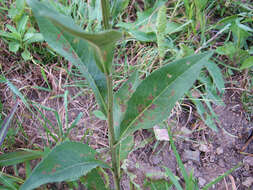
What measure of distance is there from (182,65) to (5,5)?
174cm

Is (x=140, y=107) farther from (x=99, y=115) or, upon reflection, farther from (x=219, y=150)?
(x=219, y=150)

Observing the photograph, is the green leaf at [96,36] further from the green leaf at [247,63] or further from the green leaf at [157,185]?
the green leaf at [247,63]

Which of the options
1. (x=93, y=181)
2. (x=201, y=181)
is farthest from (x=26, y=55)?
(x=201, y=181)

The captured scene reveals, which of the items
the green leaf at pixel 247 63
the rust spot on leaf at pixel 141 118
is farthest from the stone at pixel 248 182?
the rust spot on leaf at pixel 141 118

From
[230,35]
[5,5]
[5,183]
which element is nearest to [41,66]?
[5,5]

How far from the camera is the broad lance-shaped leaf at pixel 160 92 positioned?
1.08 m

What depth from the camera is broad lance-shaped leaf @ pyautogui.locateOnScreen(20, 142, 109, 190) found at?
3.23ft

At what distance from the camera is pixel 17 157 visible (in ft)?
4.93

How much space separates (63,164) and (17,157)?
0.56 meters

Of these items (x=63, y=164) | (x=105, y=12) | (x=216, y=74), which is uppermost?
(x=105, y=12)

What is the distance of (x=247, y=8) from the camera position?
2176mm

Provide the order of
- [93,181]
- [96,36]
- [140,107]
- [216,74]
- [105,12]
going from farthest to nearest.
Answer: [216,74] < [93,181] < [140,107] < [105,12] < [96,36]

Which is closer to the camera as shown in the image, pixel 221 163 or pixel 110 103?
pixel 110 103

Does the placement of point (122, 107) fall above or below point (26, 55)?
below
